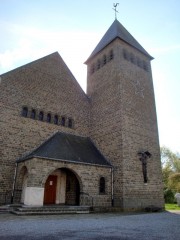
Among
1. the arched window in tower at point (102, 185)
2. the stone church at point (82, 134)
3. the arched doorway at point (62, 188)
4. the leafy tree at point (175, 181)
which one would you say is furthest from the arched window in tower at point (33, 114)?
the leafy tree at point (175, 181)

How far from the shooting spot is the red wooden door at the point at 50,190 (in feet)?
54.6

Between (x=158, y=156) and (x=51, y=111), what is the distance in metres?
10.2

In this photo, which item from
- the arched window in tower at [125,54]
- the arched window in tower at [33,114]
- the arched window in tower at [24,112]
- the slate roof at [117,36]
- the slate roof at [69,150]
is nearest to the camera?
the slate roof at [69,150]

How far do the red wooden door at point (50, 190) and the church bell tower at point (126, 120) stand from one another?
15.0 feet

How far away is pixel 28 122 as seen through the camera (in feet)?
56.8

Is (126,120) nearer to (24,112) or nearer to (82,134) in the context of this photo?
(82,134)

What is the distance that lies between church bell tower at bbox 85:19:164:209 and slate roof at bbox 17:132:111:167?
898mm

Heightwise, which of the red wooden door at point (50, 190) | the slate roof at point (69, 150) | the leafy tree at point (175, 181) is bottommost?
the red wooden door at point (50, 190)

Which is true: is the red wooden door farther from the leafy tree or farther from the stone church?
the leafy tree

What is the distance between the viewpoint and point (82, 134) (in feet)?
67.6

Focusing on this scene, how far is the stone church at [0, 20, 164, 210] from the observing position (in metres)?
15.5

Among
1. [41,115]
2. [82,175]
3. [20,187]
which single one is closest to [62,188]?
Answer: [82,175]

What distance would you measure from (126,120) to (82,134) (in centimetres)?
458

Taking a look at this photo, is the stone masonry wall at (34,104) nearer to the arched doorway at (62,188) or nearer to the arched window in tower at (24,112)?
the arched window in tower at (24,112)
